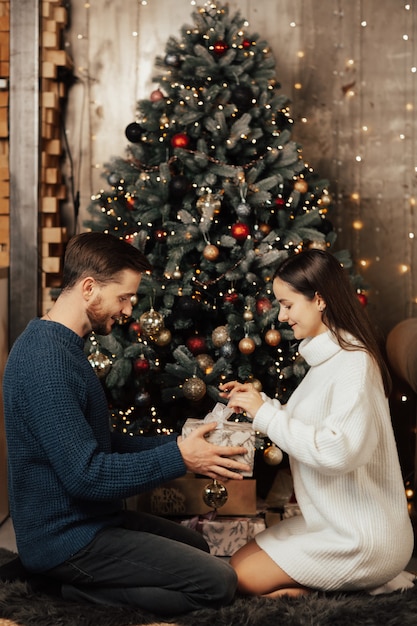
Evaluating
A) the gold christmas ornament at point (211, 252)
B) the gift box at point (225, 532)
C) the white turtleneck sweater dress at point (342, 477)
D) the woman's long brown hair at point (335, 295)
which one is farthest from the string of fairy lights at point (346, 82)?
the white turtleneck sweater dress at point (342, 477)

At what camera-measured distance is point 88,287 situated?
96.7 inches

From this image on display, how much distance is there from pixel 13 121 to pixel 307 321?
7.43ft

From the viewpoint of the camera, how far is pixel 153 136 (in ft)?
12.9

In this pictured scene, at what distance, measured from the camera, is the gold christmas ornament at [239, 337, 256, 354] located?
362cm

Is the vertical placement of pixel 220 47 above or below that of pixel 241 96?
above

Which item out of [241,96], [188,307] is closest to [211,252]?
[188,307]

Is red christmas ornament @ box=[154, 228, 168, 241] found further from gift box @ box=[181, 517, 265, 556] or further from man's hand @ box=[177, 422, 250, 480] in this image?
man's hand @ box=[177, 422, 250, 480]

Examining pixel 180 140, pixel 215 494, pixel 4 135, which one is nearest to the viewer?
pixel 215 494

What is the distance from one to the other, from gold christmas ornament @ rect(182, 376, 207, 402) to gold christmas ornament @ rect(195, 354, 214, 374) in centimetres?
8

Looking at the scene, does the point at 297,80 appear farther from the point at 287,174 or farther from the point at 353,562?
the point at 353,562

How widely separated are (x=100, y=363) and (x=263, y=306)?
733 millimetres

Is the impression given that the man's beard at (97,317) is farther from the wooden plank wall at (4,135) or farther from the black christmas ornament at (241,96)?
the wooden plank wall at (4,135)

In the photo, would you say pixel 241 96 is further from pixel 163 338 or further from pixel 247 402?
pixel 247 402

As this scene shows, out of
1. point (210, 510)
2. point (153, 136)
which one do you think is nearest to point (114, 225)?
point (153, 136)
